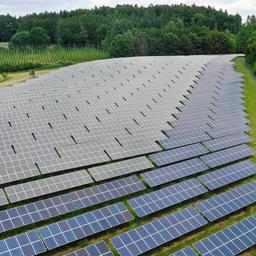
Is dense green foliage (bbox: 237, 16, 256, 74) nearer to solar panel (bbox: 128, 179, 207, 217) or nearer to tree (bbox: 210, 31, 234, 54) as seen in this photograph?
tree (bbox: 210, 31, 234, 54)

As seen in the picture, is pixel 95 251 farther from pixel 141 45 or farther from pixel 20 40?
pixel 20 40

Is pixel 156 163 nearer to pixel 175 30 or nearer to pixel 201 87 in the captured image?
pixel 201 87

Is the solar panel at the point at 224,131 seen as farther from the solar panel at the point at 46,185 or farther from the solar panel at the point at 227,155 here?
the solar panel at the point at 46,185

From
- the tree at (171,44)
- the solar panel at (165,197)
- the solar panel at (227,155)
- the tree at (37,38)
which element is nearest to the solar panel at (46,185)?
the solar panel at (165,197)

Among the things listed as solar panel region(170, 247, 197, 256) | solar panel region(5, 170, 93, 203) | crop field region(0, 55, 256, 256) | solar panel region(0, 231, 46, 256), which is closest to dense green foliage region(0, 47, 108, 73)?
crop field region(0, 55, 256, 256)

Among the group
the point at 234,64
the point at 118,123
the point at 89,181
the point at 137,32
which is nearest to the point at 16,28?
the point at 137,32

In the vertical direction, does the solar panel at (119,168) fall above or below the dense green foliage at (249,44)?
below

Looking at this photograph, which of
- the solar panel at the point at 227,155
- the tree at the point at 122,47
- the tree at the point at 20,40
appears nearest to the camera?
the solar panel at the point at 227,155

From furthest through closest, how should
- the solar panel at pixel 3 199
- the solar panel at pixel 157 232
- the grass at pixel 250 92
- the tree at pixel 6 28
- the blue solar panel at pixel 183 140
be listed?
the tree at pixel 6 28 → the grass at pixel 250 92 → the blue solar panel at pixel 183 140 → the solar panel at pixel 3 199 → the solar panel at pixel 157 232
